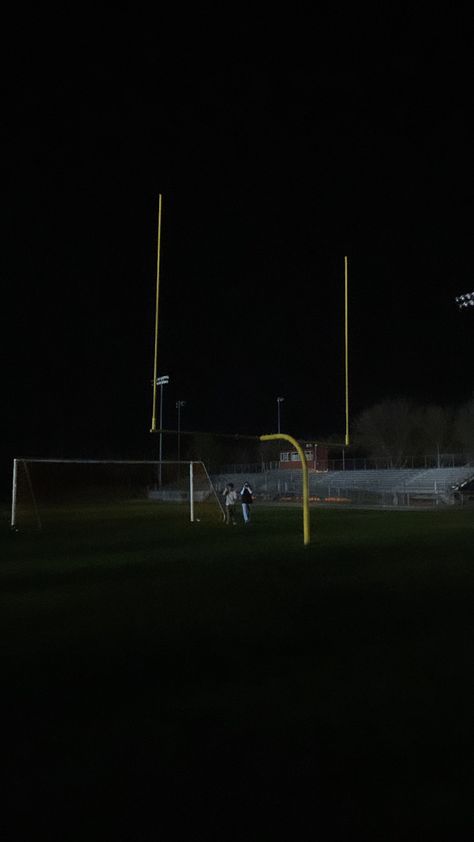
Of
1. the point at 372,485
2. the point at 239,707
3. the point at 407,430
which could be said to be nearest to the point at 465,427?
the point at 407,430

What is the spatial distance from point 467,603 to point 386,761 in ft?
17.6

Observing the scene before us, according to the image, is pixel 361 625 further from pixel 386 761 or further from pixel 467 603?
pixel 386 761

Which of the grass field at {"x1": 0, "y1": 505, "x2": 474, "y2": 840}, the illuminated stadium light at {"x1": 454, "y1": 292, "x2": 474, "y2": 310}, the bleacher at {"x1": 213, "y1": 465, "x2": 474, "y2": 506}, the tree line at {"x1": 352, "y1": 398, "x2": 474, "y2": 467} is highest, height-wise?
the illuminated stadium light at {"x1": 454, "y1": 292, "x2": 474, "y2": 310}

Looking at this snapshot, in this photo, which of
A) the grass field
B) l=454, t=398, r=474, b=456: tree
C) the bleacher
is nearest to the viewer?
the grass field

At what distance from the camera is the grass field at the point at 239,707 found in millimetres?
3682

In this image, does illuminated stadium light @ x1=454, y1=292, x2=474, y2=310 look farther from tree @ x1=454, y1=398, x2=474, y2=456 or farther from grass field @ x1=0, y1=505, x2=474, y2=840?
grass field @ x1=0, y1=505, x2=474, y2=840

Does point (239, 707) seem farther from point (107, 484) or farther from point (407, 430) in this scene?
point (407, 430)

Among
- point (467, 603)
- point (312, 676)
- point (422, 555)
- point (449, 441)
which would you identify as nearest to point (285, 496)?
point (449, 441)

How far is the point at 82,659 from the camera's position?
6.56 meters

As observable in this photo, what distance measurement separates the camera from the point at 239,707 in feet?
17.1

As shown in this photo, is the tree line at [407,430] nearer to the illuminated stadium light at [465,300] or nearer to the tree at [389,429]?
the tree at [389,429]

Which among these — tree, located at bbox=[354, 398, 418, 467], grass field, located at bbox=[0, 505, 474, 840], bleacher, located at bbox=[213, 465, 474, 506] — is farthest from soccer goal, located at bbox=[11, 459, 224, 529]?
grass field, located at bbox=[0, 505, 474, 840]

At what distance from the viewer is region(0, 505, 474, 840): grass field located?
145 inches

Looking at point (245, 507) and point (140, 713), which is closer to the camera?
point (140, 713)
